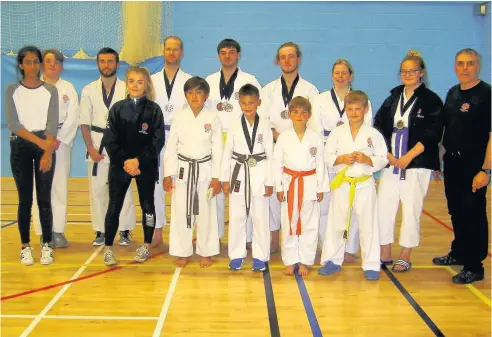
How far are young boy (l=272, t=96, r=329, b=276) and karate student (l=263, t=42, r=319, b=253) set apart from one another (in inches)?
20.3

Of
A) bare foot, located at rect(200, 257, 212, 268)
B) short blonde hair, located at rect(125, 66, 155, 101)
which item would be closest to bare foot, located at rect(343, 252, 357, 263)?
bare foot, located at rect(200, 257, 212, 268)

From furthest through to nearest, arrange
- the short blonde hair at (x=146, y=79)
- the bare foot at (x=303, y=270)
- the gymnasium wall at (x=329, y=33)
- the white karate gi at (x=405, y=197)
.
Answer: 1. the gymnasium wall at (x=329, y=33)
2. the short blonde hair at (x=146, y=79)
3. the bare foot at (x=303, y=270)
4. the white karate gi at (x=405, y=197)

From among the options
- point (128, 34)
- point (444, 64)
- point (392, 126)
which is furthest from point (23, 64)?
point (444, 64)

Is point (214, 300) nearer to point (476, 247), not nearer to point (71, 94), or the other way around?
point (476, 247)

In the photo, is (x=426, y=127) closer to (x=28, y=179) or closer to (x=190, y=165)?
(x=190, y=165)

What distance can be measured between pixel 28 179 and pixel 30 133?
1.18 feet

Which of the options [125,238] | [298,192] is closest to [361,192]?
[298,192]

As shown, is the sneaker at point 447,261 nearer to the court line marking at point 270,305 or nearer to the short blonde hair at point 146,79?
the court line marking at point 270,305

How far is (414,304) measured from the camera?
3787 mm

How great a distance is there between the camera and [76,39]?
8672mm

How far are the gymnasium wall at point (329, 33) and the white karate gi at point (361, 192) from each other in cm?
488

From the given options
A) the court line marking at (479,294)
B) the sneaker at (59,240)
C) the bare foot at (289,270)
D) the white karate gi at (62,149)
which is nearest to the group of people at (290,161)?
the bare foot at (289,270)

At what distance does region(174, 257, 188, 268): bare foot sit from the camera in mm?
4594

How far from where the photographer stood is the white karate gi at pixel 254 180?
4.40m
